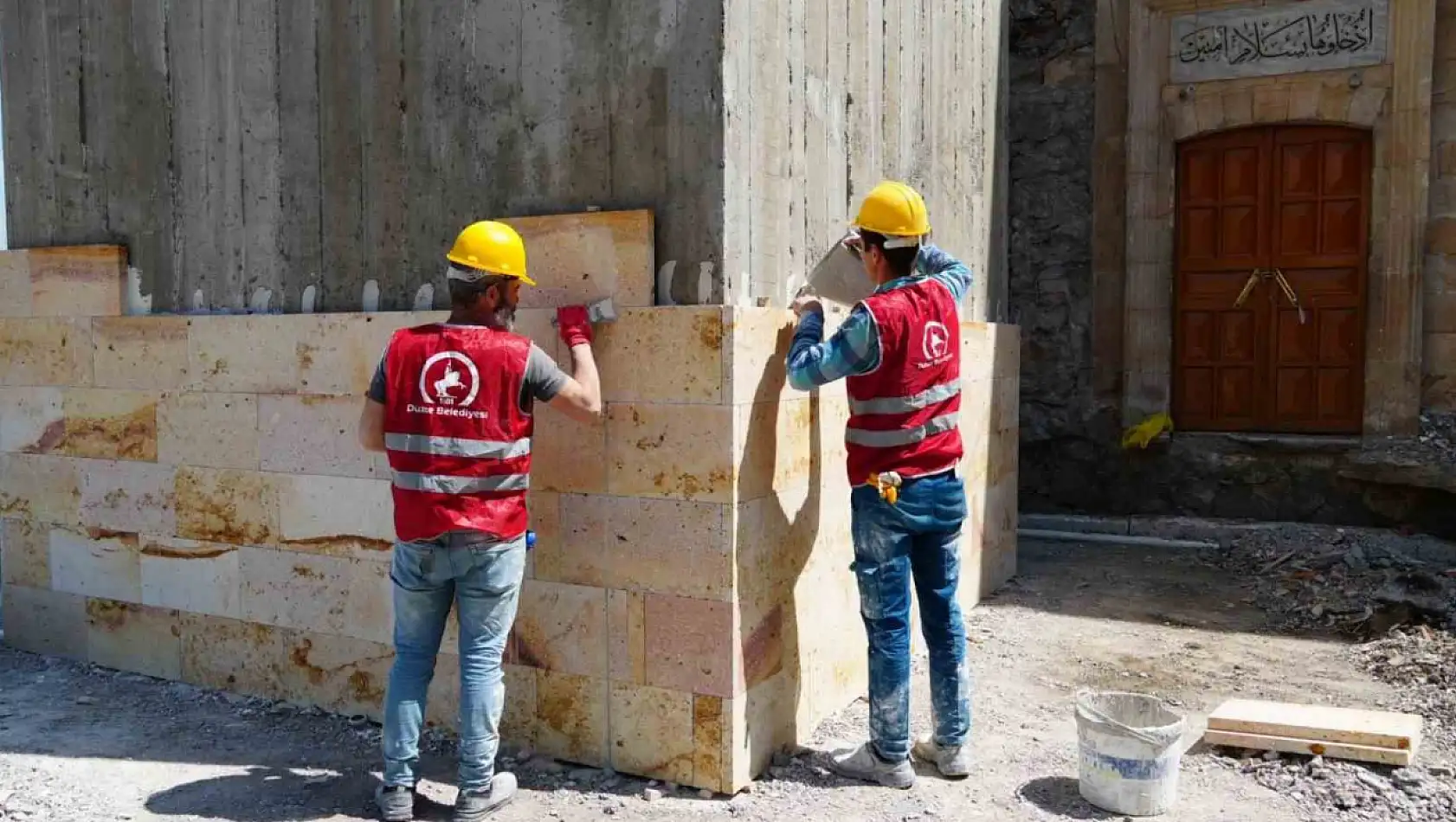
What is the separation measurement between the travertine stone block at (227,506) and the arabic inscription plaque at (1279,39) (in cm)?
758

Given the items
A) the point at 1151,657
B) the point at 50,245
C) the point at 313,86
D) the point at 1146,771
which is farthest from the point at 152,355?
the point at 1151,657

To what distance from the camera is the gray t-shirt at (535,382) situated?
3.62 meters

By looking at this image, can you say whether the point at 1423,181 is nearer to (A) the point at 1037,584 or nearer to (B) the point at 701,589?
(A) the point at 1037,584

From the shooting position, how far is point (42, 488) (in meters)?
5.71

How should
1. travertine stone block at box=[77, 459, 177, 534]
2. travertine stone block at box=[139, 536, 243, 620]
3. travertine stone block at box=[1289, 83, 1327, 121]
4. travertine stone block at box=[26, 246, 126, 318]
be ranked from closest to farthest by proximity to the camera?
travertine stone block at box=[139, 536, 243, 620]
travertine stone block at box=[77, 459, 177, 534]
travertine stone block at box=[26, 246, 126, 318]
travertine stone block at box=[1289, 83, 1327, 121]

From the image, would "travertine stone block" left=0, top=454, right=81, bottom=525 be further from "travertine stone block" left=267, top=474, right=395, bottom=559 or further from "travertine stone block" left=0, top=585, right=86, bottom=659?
"travertine stone block" left=267, top=474, right=395, bottom=559

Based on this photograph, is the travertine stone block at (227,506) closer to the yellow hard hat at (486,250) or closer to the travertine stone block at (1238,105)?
the yellow hard hat at (486,250)

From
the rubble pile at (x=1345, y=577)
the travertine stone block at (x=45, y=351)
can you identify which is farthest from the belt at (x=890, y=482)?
the travertine stone block at (x=45, y=351)

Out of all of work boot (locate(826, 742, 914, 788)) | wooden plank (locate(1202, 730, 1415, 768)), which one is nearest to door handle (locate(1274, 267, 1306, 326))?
wooden plank (locate(1202, 730, 1415, 768))

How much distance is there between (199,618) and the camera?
5188 mm

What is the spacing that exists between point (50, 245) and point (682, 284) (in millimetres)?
3600

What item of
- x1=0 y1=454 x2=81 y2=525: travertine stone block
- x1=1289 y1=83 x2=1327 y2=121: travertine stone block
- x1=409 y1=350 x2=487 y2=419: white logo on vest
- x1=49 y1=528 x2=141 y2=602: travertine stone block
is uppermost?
x1=1289 y1=83 x2=1327 y2=121: travertine stone block

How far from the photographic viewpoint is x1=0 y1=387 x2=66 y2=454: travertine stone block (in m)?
5.61

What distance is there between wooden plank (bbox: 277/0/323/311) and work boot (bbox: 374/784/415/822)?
7.18ft
